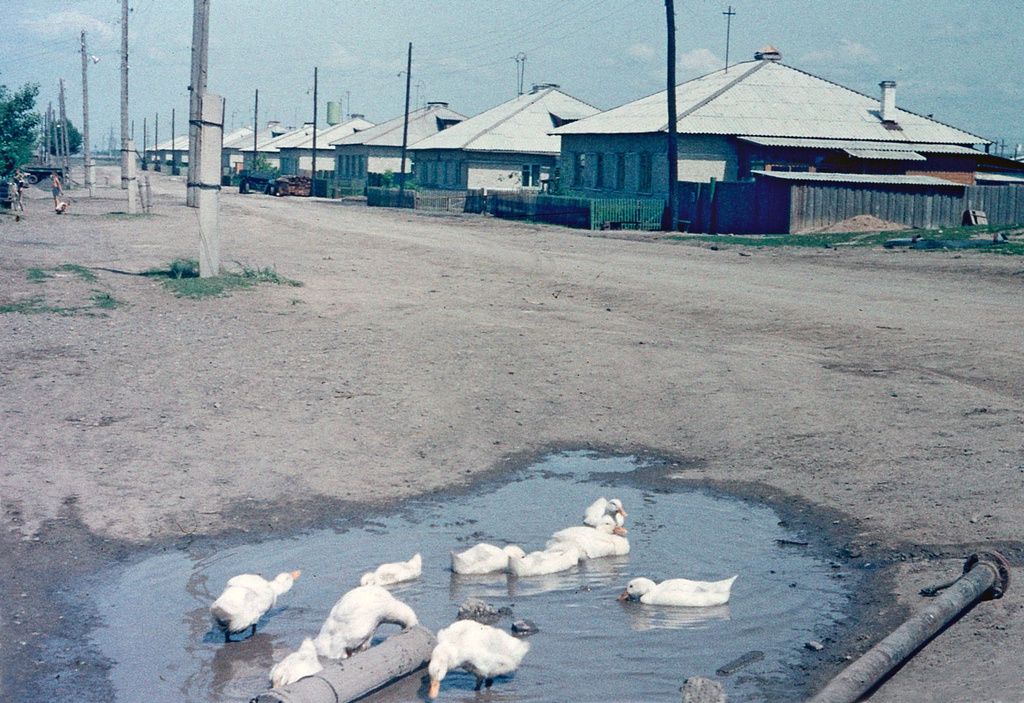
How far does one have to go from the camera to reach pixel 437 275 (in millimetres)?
18828

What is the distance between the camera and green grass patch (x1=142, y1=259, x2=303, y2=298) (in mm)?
14922

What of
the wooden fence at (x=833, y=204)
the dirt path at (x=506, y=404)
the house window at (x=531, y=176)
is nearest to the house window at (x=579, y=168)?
the house window at (x=531, y=176)

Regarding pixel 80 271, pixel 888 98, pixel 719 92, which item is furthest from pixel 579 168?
pixel 80 271

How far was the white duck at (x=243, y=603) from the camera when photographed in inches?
194

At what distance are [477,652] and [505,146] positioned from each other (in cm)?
5638

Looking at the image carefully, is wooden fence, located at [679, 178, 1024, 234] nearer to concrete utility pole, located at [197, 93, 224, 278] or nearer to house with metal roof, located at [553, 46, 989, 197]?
house with metal roof, located at [553, 46, 989, 197]

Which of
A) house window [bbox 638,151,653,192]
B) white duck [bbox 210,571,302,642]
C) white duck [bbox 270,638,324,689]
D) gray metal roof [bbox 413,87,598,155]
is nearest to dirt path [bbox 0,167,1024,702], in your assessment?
white duck [bbox 210,571,302,642]

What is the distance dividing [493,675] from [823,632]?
1.66 metres

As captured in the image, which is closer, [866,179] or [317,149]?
[866,179]

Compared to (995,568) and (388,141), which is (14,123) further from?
(995,568)

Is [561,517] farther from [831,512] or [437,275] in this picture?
[437,275]

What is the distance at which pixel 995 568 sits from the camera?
5238 mm

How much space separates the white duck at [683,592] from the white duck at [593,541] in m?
0.55

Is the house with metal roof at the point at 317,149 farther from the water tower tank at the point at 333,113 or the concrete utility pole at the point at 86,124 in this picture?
the concrete utility pole at the point at 86,124
